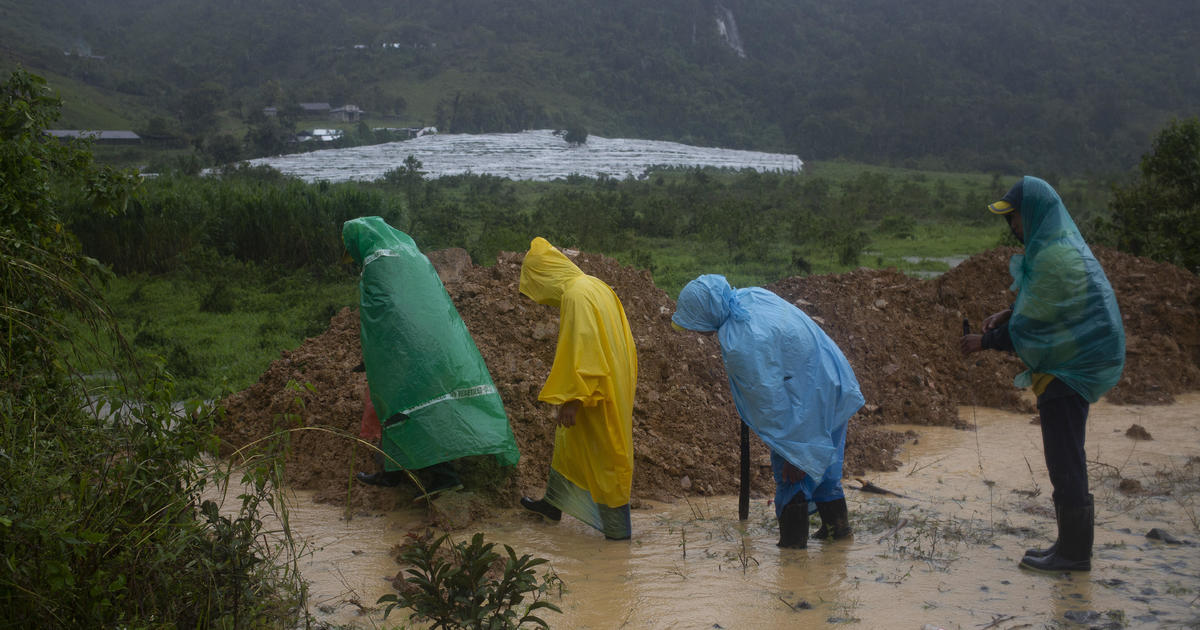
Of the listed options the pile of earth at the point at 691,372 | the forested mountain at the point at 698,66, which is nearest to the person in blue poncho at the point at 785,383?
the pile of earth at the point at 691,372

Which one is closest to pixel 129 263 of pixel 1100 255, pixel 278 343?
pixel 278 343

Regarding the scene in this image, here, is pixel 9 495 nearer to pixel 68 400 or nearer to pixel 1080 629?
pixel 68 400

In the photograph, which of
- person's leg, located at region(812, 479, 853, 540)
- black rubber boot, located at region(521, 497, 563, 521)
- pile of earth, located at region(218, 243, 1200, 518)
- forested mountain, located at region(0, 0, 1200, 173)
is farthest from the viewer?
forested mountain, located at region(0, 0, 1200, 173)

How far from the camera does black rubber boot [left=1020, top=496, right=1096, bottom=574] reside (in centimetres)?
388

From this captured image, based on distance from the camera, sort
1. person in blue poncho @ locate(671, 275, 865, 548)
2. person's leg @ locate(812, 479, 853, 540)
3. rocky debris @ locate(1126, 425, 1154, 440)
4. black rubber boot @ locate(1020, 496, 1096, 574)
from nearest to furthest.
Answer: black rubber boot @ locate(1020, 496, 1096, 574) → person in blue poncho @ locate(671, 275, 865, 548) → person's leg @ locate(812, 479, 853, 540) → rocky debris @ locate(1126, 425, 1154, 440)

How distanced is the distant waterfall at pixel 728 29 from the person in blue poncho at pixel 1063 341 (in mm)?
77340

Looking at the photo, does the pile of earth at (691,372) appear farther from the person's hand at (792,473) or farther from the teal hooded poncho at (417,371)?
the person's hand at (792,473)

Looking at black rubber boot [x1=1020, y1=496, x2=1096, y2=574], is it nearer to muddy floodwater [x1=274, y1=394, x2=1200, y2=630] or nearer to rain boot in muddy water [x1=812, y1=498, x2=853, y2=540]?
muddy floodwater [x1=274, y1=394, x2=1200, y2=630]

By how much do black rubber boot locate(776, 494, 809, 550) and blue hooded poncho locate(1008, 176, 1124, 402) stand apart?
1201 mm

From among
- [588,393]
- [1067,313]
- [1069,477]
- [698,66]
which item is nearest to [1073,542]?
[1069,477]

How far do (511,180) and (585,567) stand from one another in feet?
90.3

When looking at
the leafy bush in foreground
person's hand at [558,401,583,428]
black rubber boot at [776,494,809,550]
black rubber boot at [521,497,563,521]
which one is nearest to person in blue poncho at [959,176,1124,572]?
black rubber boot at [776,494,809,550]

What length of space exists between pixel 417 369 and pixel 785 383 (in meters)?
1.81

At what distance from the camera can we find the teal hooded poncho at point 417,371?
459 cm
